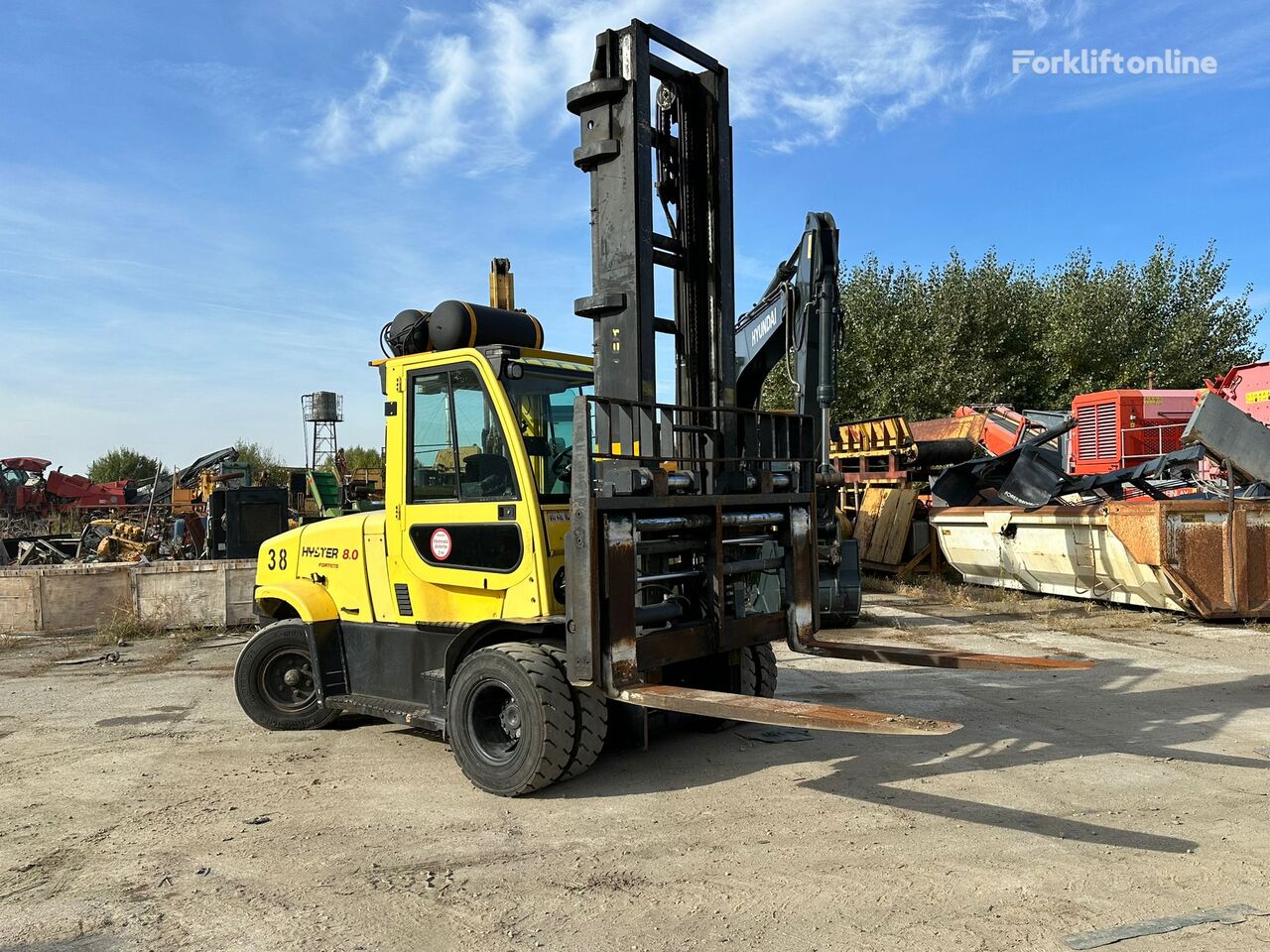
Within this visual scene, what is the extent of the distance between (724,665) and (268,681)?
329 cm

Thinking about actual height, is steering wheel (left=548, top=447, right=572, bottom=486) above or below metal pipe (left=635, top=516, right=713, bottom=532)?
above

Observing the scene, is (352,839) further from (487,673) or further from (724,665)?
(724,665)

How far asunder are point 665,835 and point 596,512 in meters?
1.55

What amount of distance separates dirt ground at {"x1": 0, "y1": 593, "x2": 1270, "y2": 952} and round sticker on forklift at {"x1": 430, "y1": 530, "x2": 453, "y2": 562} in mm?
1268

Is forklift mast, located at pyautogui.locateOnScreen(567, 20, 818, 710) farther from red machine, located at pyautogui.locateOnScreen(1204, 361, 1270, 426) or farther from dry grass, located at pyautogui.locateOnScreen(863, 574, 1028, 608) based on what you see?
Answer: red machine, located at pyautogui.locateOnScreen(1204, 361, 1270, 426)

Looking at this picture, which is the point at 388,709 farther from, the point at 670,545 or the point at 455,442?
the point at 670,545

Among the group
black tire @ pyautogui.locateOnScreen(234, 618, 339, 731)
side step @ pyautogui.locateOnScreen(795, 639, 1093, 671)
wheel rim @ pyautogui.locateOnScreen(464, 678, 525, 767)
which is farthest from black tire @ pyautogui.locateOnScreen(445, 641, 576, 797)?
black tire @ pyautogui.locateOnScreen(234, 618, 339, 731)

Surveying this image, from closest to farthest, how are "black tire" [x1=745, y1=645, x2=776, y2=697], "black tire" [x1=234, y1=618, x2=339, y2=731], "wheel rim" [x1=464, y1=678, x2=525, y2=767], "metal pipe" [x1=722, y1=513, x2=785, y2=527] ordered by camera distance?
"wheel rim" [x1=464, y1=678, x2=525, y2=767] → "metal pipe" [x1=722, y1=513, x2=785, y2=527] → "black tire" [x1=745, y1=645, x2=776, y2=697] → "black tire" [x1=234, y1=618, x2=339, y2=731]

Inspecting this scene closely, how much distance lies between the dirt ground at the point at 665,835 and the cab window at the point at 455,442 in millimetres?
1657

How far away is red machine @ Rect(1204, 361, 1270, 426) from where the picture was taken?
14242 mm

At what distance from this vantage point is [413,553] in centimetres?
598

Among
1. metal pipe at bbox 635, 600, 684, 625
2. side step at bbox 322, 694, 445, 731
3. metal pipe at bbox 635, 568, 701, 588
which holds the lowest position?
side step at bbox 322, 694, 445, 731

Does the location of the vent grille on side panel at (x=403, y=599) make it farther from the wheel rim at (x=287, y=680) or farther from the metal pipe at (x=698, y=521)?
the metal pipe at (x=698, y=521)

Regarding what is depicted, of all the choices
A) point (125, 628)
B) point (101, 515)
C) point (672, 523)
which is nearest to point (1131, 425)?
point (672, 523)
